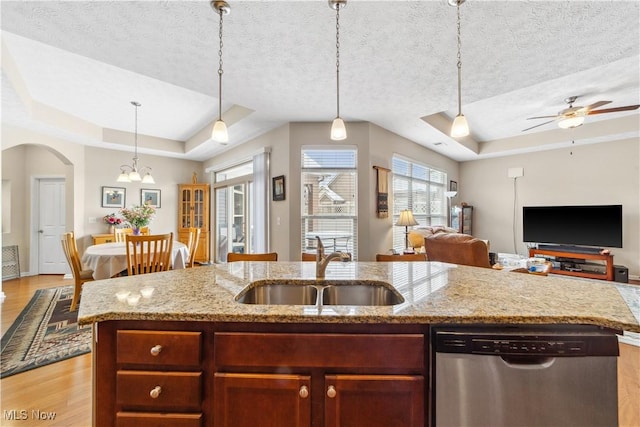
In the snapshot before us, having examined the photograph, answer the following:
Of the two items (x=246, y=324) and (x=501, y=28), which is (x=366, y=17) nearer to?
(x=501, y=28)

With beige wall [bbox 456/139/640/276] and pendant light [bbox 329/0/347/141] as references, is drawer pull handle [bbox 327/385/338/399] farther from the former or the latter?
beige wall [bbox 456/139/640/276]

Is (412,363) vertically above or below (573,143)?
below

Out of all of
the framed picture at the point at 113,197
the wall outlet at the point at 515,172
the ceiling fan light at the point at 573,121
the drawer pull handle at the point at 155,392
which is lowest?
the drawer pull handle at the point at 155,392

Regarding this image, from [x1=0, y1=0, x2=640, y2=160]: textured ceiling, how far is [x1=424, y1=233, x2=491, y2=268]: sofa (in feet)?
5.52

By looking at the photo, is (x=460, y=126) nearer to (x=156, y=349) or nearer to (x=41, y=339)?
(x=156, y=349)

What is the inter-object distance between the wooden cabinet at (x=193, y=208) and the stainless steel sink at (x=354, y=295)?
5588mm

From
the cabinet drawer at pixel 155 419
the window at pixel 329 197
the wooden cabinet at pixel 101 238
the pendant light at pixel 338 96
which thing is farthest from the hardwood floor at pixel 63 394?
the wooden cabinet at pixel 101 238

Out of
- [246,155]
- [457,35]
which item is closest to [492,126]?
[457,35]

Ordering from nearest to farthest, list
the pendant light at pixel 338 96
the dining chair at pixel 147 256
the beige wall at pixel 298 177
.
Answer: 1. the pendant light at pixel 338 96
2. the dining chair at pixel 147 256
3. the beige wall at pixel 298 177

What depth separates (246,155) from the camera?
199 inches

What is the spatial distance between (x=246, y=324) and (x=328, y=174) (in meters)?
3.28

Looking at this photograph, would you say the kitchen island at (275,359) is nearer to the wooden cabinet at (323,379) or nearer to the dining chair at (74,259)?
the wooden cabinet at (323,379)

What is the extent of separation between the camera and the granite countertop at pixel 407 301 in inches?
39.1

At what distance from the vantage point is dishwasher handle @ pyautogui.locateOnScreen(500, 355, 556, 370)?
3.18ft
